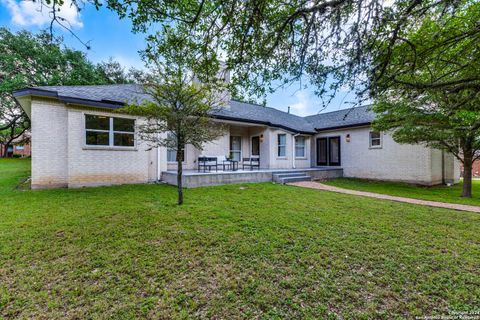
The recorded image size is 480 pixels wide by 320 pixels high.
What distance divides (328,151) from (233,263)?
14.4 meters

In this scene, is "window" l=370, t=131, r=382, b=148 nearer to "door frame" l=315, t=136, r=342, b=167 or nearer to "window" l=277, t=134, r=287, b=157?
"door frame" l=315, t=136, r=342, b=167

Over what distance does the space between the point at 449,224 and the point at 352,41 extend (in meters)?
4.74

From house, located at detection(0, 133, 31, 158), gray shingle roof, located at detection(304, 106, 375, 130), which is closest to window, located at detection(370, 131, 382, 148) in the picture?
gray shingle roof, located at detection(304, 106, 375, 130)

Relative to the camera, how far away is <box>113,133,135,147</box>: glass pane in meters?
9.42

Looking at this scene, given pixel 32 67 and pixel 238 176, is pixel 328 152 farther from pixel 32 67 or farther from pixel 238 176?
pixel 32 67

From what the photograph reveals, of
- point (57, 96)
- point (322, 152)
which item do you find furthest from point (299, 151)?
point (57, 96)

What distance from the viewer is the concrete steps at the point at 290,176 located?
11266 mm

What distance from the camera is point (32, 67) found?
21188 millimetres

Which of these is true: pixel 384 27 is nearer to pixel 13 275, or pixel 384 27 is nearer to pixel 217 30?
pixel 217 30

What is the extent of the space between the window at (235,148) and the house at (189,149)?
0.23 feet

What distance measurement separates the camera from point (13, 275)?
2877mm

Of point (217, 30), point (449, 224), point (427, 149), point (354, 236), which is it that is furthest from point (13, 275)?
point (427, 149)

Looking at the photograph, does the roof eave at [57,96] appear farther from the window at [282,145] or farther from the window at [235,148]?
the window at [282,145]

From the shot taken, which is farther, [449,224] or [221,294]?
[449,224]
